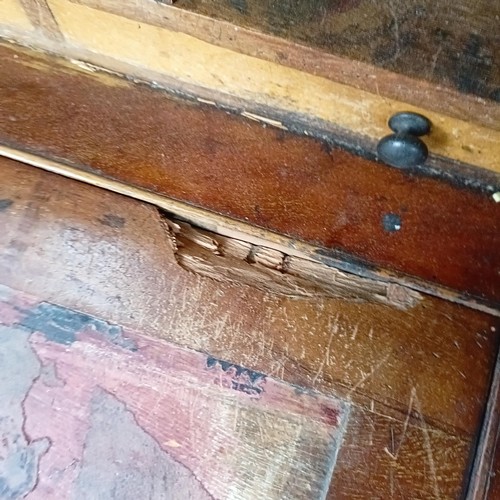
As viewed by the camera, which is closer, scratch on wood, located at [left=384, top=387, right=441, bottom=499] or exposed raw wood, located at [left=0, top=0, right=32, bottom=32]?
scratch on wood, located at [left=384, top=387, right=441, bottom=499]

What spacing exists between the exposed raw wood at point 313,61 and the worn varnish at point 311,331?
0.81ft

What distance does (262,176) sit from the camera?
100 cm

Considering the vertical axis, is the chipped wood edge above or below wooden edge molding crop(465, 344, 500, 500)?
above

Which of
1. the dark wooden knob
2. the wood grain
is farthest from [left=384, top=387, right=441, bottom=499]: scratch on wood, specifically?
the wood grain

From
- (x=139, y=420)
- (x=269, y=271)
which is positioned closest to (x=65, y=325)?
(x=139, y=420)

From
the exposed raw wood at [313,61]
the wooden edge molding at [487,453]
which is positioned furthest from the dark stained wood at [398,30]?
the wooden edge molding at [487,453]

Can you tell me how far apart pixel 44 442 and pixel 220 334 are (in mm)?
244

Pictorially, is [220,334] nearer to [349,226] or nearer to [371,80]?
[349,226]

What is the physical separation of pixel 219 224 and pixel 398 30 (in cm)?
34

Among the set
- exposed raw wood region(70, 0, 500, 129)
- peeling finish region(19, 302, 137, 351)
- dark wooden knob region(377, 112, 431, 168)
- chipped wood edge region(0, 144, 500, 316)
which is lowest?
peeling finish region(19, 302, 137, 351)

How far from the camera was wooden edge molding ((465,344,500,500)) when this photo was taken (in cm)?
84

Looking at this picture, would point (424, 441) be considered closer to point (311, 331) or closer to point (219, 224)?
point (311, 331)

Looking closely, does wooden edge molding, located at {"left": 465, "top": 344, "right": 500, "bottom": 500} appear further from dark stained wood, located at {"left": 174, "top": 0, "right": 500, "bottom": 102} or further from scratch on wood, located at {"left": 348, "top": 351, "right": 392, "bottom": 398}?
dark stained wood, located at {"left": 174, "top": 0, "right": 500, "bottom": 102}

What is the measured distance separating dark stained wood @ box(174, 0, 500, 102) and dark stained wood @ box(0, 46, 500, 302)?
0.17 m
